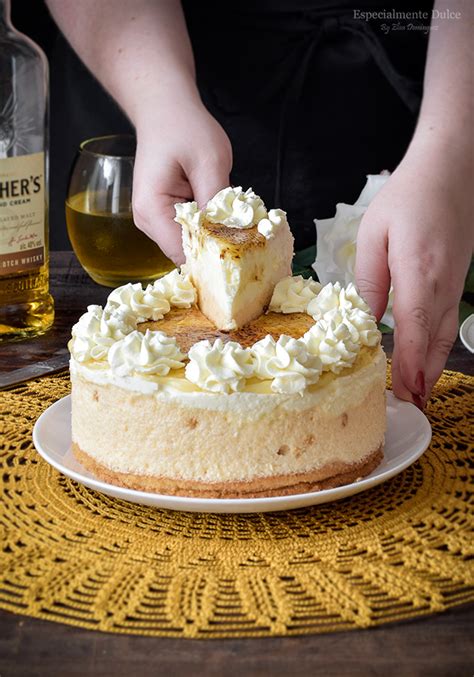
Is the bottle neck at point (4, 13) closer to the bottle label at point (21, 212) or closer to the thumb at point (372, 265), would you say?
the bottle label at point (21, 212)

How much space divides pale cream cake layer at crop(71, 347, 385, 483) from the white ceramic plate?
2.1 inches

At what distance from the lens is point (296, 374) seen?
116cm

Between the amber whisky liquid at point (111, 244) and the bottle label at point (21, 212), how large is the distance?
20 centimetres

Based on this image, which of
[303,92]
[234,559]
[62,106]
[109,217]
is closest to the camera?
[234,559]

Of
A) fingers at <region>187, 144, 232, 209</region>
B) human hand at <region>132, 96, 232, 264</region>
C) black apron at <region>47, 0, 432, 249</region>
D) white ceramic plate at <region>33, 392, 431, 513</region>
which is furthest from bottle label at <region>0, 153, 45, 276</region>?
black apron at <region>47, 0, 432, 249</region>

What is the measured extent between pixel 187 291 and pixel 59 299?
0.69 metres

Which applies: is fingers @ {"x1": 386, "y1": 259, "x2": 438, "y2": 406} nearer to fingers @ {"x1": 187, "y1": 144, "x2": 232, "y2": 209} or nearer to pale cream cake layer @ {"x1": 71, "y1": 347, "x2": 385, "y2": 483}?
pale cream cake layer @ {"x1": 71, "y1": 347, "x2": 385, "y2": 483}

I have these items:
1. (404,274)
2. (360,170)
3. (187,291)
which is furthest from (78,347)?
(360,170)

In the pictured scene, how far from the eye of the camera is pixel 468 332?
178 cm

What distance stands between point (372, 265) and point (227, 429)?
444mm

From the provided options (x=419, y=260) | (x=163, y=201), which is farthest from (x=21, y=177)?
(x=419, y=260)

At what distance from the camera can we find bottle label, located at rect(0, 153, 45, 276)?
1.74 metres

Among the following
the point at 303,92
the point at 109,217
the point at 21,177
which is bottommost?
the point at 109,217

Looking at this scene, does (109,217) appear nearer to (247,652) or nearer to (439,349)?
(439,349)
